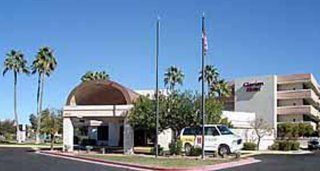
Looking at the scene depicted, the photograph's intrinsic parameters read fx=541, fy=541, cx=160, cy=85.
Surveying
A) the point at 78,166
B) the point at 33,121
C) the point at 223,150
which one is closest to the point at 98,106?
the point at 223,150

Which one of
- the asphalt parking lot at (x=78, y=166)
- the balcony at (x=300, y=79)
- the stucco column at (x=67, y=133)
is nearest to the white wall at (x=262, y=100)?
the balcony at (x=300, y=79)

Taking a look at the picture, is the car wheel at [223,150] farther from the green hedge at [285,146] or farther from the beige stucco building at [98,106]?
the green hedge at [285,146]

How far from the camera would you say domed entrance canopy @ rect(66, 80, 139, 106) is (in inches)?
1759

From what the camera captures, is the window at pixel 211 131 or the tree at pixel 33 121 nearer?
the window at pixel 211 131

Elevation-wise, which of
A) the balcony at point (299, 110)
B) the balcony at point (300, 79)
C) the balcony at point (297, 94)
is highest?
the balcony at point (300, 79)

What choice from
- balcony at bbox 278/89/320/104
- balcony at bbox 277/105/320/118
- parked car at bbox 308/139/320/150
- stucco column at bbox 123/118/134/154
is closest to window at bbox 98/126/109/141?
parked car at bbox 308/139/320/150

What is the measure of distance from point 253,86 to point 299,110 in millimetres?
9021

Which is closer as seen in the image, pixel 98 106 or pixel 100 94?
pixel 98 106

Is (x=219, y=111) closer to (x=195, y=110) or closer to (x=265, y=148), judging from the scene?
(x=195, y=110)

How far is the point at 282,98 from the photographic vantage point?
290ft

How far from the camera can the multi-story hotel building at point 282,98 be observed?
8638 centimetres

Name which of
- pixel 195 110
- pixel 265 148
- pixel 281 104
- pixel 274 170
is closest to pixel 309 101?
pixel 281 104

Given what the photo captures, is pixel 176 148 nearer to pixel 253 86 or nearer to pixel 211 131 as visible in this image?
pixel 211 131

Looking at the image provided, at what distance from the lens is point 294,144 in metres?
57.5
